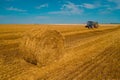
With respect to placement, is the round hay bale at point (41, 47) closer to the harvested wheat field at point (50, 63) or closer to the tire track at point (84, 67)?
the harvested wheat field at point (50, 63)

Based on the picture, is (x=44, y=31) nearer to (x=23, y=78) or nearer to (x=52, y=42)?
(x=52, y=42)

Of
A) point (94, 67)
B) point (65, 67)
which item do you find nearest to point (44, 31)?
point (65, 67)

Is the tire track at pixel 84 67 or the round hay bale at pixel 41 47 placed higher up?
the round hay bale at pixel 41 47

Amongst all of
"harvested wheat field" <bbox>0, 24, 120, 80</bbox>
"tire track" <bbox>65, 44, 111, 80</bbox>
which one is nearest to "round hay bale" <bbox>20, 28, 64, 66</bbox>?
"harvested wheat field" <bbox>0, 24, 120, 80</bbox>

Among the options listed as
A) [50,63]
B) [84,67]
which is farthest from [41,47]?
[84,67]

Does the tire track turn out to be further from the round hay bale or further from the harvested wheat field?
the round hay bale

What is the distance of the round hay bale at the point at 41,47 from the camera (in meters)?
9.95

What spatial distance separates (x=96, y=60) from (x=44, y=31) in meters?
2.99

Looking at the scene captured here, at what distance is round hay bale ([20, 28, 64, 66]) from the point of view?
32.6 ft

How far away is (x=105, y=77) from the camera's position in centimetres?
792

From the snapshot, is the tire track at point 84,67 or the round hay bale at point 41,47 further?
the round hay bale at point 41,47

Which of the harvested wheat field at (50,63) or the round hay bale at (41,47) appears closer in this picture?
the harvested wheat field at (50,63)

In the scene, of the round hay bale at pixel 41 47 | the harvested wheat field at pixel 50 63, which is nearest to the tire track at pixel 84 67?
the harvested wheat field at pixel 50 63

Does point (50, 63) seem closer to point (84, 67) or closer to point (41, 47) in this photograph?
point (41, 47)
